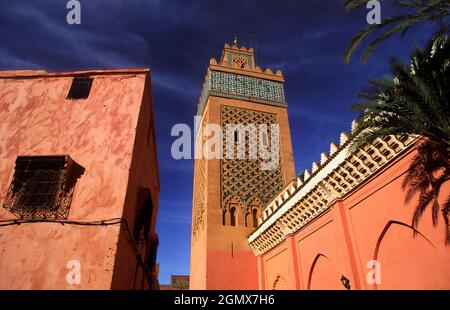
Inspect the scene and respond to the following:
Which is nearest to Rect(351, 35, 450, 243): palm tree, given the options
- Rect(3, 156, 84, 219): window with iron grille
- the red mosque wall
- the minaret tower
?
the red mosque wall

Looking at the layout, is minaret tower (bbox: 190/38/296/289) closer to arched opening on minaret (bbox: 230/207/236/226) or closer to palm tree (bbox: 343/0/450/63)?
arched opening on minaret (bbox: 230/207/236/226)

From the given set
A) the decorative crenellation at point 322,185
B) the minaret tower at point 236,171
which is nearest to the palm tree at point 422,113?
the decorative crenellation at point 322,185

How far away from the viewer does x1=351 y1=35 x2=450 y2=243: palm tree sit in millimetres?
3574

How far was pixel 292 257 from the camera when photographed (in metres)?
6.81

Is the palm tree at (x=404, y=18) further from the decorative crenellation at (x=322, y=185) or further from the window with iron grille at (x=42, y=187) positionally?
the window with iron grille at (x=42, y=187)

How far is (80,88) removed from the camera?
4.96 meters

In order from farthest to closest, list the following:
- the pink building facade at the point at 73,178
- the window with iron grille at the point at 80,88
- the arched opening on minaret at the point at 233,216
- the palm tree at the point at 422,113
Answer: the arched opening on minaret at the point at 233,216, the window with iron grille at the point at 80,88, the palm tree at the point at 422,113, the pink building facade at the point at 73,178

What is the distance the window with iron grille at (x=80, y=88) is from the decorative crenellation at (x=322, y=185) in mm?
4013

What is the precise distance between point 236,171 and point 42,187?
19.3 ft

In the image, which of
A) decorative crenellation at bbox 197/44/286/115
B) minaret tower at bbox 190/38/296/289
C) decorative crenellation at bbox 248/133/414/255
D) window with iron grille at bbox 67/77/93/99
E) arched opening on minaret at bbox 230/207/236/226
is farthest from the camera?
decorative crenellation at bbox 197/44/286/115

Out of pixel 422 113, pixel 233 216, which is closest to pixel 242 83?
pixel 233 216

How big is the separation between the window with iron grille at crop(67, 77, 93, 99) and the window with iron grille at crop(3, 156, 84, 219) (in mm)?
1194

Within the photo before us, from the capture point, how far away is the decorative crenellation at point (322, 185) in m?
4.48
